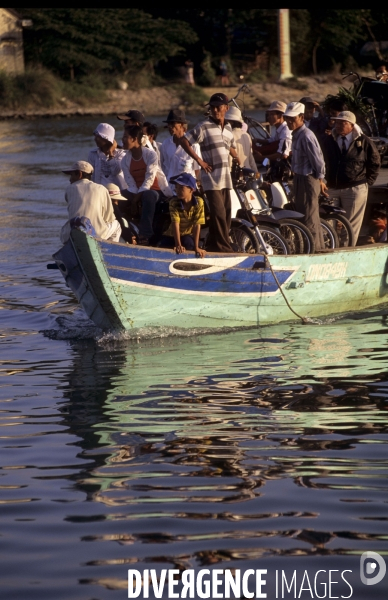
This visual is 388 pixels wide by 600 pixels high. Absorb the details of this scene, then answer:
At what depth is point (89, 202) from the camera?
9977mm

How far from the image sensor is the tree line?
54344mm

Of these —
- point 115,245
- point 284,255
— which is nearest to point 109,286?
point 115,245

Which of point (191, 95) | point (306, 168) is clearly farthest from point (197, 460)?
point (191, 95)

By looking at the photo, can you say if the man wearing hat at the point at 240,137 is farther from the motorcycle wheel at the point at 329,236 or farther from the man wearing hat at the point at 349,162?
the motorcycle wheel at the point at 329,236

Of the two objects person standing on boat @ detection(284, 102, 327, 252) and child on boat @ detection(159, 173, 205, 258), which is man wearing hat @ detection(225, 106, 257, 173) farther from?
child on boat @ detection(159, 173, 205, 258)

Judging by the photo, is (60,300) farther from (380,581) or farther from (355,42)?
(355,42)

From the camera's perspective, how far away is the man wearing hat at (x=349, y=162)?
38.2 feet

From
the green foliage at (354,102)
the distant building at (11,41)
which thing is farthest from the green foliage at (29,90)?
the green foliage at (354,102)

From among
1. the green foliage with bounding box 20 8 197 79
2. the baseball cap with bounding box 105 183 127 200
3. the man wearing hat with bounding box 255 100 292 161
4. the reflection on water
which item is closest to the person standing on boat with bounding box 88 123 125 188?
the baseball cap with bounding box 105 183 127 200

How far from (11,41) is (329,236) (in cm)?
4509

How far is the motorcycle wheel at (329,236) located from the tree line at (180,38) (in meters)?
42.7

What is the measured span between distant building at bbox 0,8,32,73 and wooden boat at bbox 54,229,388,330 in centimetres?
4352

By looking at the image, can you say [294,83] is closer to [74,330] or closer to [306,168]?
[306,168]

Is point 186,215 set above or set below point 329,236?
above
